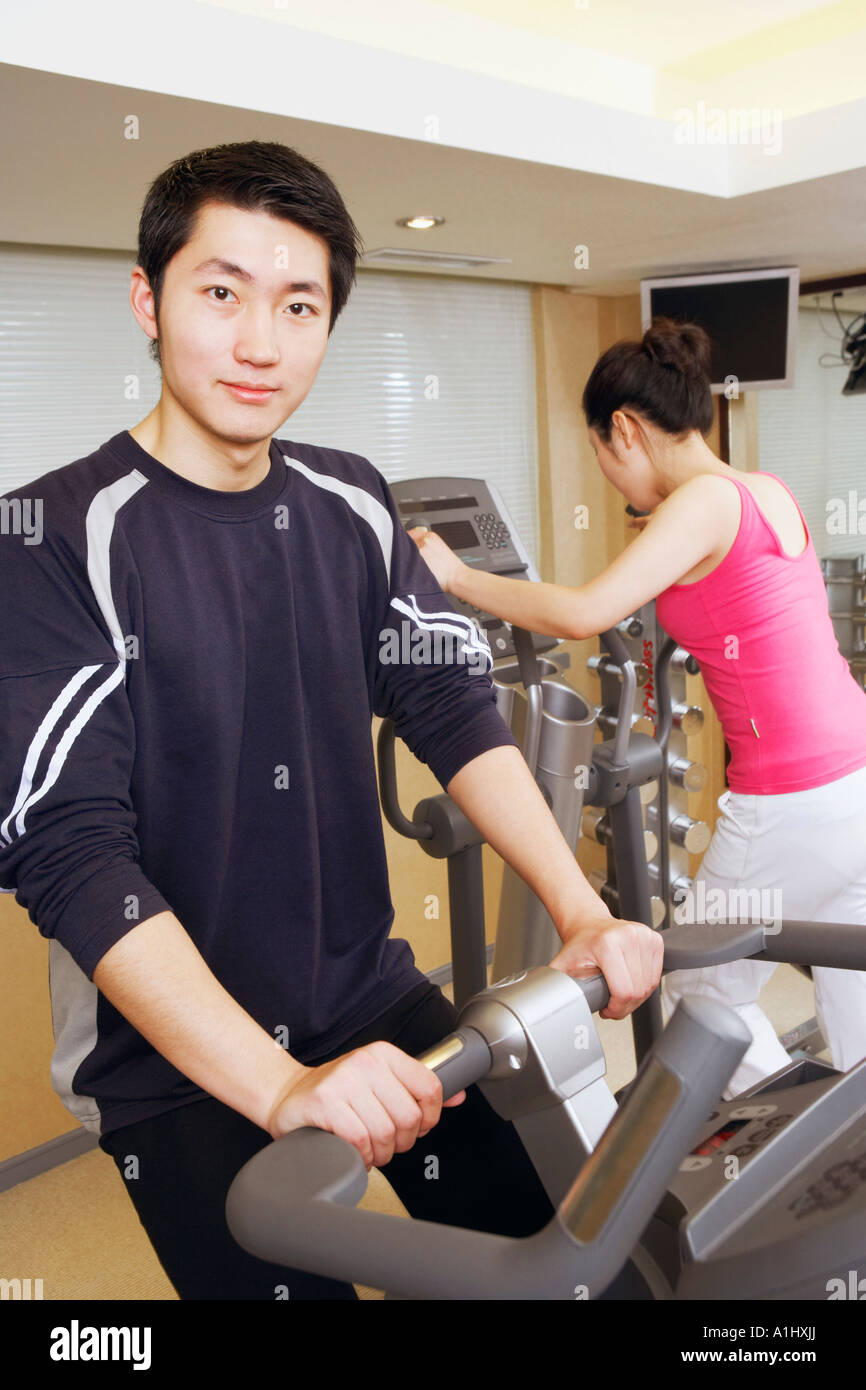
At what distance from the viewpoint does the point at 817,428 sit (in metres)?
4.34

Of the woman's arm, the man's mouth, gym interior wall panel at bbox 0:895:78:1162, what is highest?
the man's mouth

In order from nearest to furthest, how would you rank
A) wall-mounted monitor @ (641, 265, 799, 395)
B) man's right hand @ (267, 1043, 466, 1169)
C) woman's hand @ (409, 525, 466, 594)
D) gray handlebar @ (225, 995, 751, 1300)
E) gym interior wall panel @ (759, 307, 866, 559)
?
1. gray handlebar @ (225, 995, 751, 1300)
2. man's right hand @ (267, 1043, 466, 1169)
3. woman's hand @ (409, 525, 466, 594)
4. wall-mounted monitor @ (641, 265, 799, 395)
5. gym interior wall panel @ (759, 307, 866, 559)

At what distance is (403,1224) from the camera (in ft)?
2.25

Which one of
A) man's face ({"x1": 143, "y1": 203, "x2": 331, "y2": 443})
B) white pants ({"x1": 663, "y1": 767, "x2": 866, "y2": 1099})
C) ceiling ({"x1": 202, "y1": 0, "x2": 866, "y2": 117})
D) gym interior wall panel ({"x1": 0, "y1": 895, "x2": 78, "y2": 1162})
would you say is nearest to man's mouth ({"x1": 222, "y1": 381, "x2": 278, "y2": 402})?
man's face ({"x1": 143, "y1": 203, "x2": 331, "y2": 443})

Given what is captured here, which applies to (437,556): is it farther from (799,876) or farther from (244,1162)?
(244,1162)

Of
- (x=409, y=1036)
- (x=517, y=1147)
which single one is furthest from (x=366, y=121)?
(x=517, y=1147)

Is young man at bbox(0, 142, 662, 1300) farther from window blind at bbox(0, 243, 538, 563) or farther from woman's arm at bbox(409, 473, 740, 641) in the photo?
window blind at bbox(0, 243, 538, 563)

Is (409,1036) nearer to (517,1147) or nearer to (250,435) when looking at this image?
(517,1147)

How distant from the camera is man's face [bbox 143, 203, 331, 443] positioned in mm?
1201

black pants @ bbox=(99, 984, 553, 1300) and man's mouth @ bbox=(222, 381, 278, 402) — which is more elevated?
man's mouth @ bbox=(222, 381, 278, 402)

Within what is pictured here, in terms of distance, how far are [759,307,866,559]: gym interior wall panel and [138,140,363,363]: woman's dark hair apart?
334 cm

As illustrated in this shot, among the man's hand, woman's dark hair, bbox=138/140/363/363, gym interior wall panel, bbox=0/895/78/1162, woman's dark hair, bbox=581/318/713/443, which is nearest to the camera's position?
the man's hand

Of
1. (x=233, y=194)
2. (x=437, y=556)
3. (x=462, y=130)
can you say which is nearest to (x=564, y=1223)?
(x=233, y=194)

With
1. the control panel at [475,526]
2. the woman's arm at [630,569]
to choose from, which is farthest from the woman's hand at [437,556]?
the control panel at [475,526]
